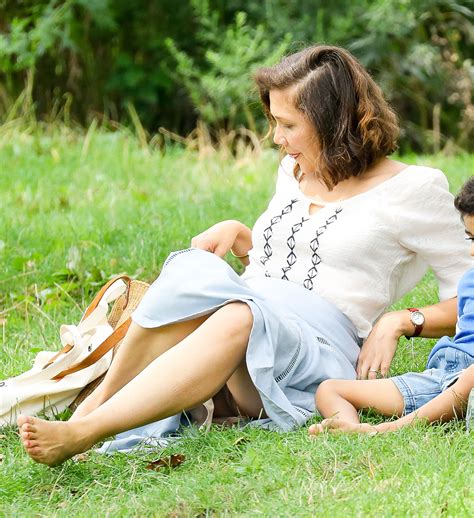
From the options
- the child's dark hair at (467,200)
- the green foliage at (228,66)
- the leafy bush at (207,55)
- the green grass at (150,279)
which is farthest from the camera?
the leafy bush at (207,55)

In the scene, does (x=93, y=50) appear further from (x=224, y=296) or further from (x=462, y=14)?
(x=224, y=296)

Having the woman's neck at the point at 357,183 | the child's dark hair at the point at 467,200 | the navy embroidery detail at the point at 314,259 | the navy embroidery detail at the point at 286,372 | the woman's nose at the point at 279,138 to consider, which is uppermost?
the woman's nose at the point at 279,138

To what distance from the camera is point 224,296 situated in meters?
3.14

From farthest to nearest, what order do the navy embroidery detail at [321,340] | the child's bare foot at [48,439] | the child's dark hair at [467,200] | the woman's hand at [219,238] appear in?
the woman's hand at [219,238], the navy embroidery detail at [321,340], the child's dark hair at [467,200], the child's bare foot at [48,439]

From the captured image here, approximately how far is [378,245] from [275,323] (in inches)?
22.1

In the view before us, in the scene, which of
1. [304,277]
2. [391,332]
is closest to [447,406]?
[391,332]

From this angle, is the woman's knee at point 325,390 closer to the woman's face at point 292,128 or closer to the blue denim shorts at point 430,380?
the blue denim shorts at point 430,380

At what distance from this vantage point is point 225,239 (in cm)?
385

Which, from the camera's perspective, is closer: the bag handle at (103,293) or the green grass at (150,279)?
the green grass at (150,279)

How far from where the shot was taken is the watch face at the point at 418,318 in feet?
11.7

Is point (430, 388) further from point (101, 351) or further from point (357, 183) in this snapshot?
point (101, 351)

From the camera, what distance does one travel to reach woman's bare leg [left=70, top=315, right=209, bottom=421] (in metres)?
3.25

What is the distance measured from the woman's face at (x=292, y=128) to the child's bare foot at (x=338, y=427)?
973mm

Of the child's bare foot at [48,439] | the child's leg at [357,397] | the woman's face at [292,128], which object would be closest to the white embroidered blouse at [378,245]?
the woman's face at [292,128]
